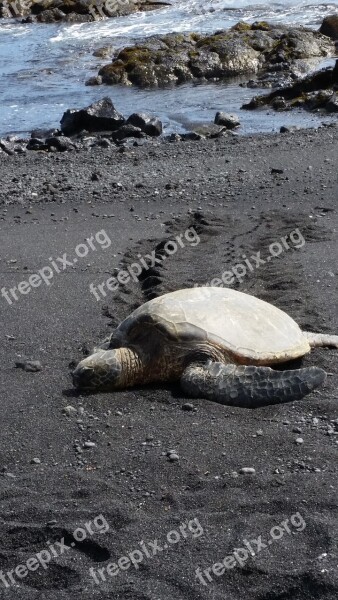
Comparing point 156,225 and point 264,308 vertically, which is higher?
point 264,308

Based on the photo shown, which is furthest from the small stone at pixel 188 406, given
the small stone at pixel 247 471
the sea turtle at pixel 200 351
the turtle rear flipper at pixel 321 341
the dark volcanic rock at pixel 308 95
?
the dark volcanic rock at pixel 308 95

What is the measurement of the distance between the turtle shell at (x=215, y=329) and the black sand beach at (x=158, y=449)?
298mm

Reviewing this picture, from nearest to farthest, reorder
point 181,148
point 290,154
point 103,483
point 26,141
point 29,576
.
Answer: point 29,576, point 103,483, point 290,154, point 181,148, point 26,141

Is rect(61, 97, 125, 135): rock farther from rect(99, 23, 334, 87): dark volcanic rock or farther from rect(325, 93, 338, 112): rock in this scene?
rect(99, 23, 334, 87): dark volcanic rock

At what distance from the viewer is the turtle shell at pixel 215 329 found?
5180mm

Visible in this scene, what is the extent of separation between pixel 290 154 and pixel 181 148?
1586 mm

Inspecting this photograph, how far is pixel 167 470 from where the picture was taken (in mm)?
4320

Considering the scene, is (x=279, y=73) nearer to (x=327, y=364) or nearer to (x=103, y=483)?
(x=327, y=364)

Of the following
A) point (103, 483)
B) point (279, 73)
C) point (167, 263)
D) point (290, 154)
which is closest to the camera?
point (103, 483)

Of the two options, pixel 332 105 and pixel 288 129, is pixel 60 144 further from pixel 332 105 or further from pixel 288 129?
pixel 332 105

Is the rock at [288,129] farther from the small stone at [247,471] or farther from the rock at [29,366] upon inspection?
the small stone at [247,471]

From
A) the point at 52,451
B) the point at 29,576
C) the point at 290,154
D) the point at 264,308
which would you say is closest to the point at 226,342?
the point at 264,308

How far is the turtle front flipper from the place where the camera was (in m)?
4.86

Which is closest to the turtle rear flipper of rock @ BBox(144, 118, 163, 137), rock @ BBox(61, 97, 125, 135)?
rock @ BBox(144, 118, 163, 137)
